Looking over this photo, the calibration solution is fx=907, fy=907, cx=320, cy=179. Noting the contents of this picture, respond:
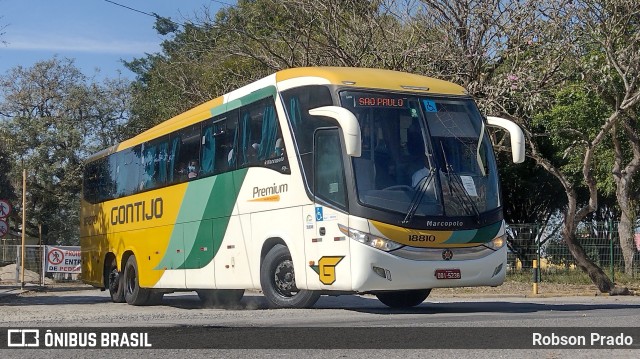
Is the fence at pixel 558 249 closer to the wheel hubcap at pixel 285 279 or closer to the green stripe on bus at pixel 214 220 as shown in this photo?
the green stripe on bus at pixel 214 220

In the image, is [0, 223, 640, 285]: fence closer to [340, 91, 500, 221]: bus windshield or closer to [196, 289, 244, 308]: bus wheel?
[196, 289, 244, 308]: bus wheel

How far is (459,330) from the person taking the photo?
1056 centimetres

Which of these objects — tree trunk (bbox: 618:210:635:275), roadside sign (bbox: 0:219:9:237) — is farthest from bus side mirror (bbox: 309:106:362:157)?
tree trunk (bbox: 618:210:635:275)

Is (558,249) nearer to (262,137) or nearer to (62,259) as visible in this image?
(262,137)

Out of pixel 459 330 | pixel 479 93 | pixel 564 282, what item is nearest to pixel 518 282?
pixel 564 282

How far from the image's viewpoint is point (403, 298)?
51.6 ft

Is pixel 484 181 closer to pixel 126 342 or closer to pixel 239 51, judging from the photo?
pixel 126 342

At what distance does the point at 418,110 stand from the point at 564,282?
44.5 ft

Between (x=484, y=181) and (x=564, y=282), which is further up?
(x=484, y=181)

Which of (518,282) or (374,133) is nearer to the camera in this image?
(374,133)

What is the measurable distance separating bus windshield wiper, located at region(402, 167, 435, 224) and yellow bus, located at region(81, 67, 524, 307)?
0.05 ft

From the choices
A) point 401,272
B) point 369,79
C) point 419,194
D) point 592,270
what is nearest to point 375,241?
point 401,272

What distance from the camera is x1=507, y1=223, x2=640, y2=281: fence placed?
2595cm

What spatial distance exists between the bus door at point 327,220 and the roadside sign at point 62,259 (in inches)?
879
